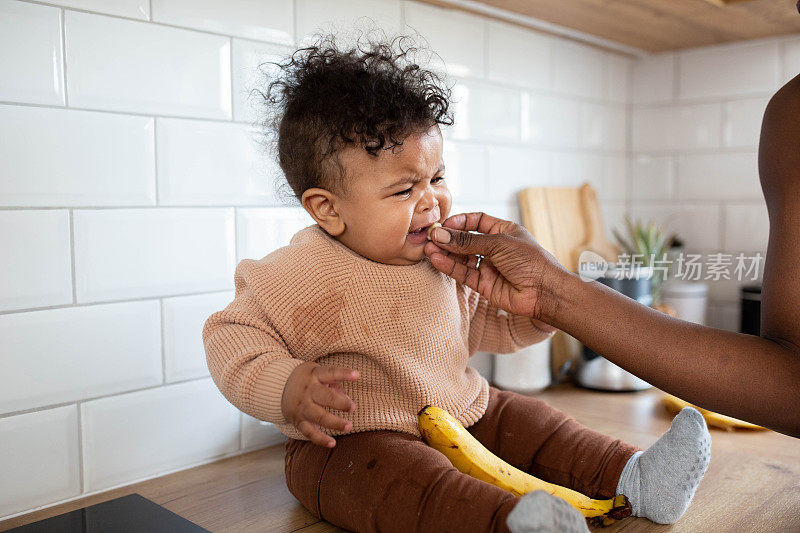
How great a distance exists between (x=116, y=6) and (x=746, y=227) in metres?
1.35

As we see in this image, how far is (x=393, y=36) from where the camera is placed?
1.20 meters

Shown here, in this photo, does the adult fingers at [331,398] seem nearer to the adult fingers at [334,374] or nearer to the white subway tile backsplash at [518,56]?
the adult fingers at [334,374]

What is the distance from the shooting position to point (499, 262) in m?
0.84

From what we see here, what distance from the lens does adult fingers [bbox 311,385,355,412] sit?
0.68 metres

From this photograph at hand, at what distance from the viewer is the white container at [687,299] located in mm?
1566

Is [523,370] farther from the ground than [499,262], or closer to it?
closer to it

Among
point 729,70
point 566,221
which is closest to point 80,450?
point 566,221

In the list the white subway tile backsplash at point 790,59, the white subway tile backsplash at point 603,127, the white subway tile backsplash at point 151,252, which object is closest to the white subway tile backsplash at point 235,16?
the white subway tile backsplash at point 151,252

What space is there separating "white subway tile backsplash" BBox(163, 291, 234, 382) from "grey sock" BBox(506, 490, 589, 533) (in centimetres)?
53

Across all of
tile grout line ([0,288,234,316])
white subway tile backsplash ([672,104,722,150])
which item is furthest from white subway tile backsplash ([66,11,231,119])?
white subway tile backsplash ([672,104,722,150])

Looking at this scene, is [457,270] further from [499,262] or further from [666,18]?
[666,18]

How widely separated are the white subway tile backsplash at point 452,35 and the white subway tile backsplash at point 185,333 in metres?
0.56

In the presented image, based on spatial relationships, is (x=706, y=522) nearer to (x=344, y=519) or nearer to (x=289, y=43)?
(x=344, y=519)

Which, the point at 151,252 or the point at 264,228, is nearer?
the point at 151,252
